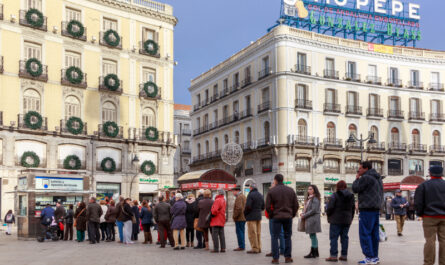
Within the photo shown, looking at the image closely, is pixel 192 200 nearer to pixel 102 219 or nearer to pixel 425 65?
pixel 102 219

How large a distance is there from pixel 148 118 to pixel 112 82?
4301 mm

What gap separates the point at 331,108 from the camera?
181 ft

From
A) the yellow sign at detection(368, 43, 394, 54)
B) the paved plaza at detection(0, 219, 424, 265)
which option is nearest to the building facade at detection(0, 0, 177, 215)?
the yellow sign at detection(368, 43, 394, 54)

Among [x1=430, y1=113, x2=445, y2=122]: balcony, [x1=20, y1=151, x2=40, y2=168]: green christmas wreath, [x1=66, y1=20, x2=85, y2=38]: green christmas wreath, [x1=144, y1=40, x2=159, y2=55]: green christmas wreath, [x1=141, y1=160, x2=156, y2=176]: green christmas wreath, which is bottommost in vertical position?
[x1=141, y1=160, x2=156, y2=176]: green christmas wreath

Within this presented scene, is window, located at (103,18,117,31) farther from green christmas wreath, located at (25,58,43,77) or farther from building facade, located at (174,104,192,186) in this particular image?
building facade, located at (174,104,192,186)

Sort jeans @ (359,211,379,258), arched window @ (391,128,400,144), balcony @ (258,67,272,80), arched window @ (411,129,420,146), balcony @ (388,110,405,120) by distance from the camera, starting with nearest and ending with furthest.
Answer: jeans @ (359,211,379,258), balcony @ (258,67,272,80), balcony @ (388,110,405,120), arched window @ (391,128,400,144), arched window @ (411,129,420,146)

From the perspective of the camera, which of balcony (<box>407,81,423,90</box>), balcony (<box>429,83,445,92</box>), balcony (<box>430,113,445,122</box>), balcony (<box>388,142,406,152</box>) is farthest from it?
balcony (<box>429,83,445,92</box>)

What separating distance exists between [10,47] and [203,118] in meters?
33.3

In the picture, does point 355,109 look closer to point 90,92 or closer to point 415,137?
point 415,137

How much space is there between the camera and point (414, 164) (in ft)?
192

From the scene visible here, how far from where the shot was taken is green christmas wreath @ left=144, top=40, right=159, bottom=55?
45.0 meters

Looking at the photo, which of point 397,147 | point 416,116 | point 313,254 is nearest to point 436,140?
point 416,116

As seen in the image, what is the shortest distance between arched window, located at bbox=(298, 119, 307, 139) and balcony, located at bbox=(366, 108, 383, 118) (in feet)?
23.6

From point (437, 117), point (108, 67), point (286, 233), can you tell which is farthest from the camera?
point (437, 117)
